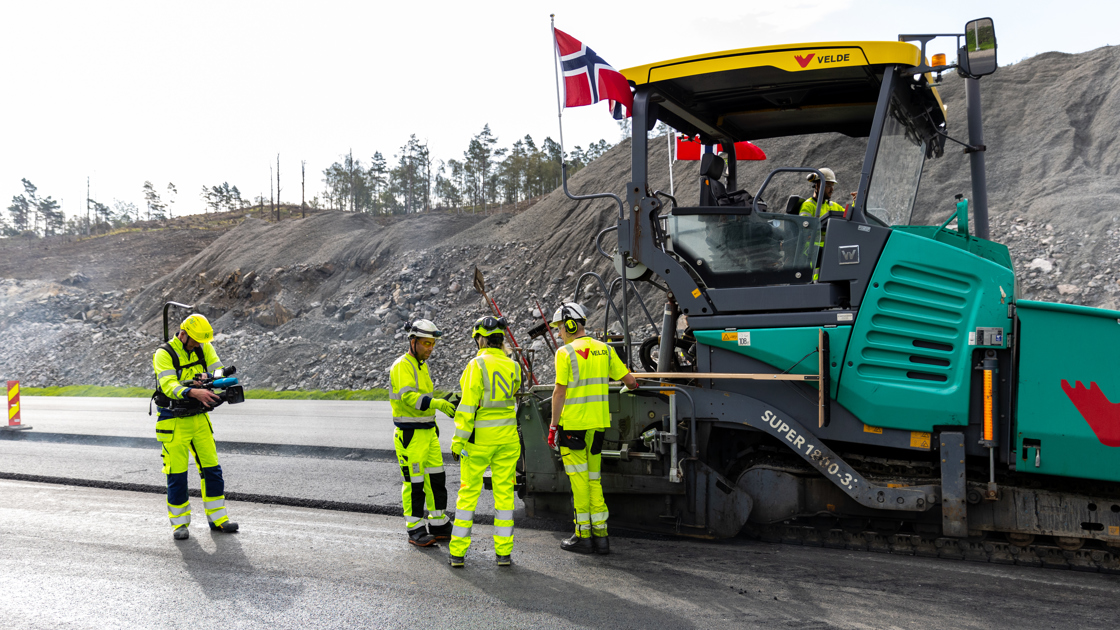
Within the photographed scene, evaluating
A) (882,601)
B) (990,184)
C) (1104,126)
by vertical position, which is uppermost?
(1104,126)

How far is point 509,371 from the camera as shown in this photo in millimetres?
5145

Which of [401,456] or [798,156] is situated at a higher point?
[798,156]

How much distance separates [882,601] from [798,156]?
18512mm

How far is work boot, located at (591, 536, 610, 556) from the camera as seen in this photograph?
5.09 meters

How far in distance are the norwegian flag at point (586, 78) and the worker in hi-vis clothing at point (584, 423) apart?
175 centimetres

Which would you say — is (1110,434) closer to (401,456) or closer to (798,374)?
(798,374)

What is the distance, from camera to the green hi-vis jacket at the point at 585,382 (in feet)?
17.0

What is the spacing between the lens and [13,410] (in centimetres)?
1267

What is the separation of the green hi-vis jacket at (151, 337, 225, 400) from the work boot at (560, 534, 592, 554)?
3.29m

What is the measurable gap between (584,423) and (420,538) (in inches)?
60.5

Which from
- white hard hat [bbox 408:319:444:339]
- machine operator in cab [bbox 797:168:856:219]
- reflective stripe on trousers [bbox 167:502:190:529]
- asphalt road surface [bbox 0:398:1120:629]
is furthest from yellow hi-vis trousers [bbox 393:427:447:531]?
machine operator in cab [bbox 797:168:856:219]

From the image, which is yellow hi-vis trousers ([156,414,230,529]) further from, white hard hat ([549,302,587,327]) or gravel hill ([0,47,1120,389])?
gravel hill ([0,47,1120,389])

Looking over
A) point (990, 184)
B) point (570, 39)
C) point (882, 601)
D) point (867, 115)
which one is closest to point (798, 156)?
point (990, 184)

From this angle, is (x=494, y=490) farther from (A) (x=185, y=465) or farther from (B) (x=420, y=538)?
(A) (x=185, y=465)
